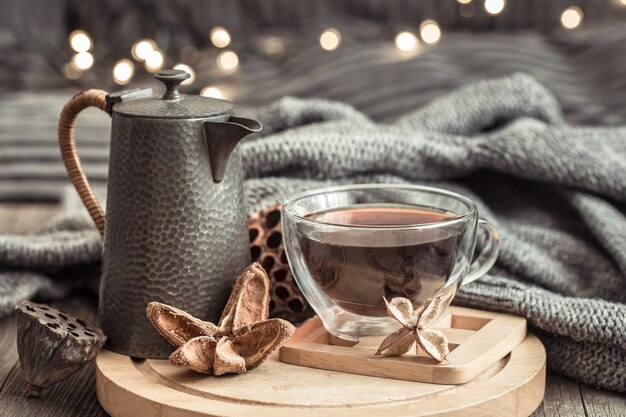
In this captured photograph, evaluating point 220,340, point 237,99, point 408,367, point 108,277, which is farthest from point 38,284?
point 237,99

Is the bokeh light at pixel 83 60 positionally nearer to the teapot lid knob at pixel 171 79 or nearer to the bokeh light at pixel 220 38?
the bokeh light at pixel 220 38

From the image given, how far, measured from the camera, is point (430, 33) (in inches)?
69.6

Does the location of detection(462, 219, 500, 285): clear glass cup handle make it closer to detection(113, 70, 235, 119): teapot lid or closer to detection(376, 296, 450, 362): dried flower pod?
detection(376, 296, 450, 362): dried flower pod

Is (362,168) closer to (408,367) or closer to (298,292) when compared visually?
(298,292)

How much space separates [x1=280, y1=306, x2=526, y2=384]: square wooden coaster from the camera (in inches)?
27.1

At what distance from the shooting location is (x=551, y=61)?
5.27 feet

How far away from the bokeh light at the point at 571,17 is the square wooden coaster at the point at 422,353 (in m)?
1.17

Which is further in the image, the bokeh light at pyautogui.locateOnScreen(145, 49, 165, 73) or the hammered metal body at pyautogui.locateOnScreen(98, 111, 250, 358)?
the bokeh light at pyautogui.locateOnScreen(145, 49, 165, 73)

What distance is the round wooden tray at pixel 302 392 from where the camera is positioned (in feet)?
2.12

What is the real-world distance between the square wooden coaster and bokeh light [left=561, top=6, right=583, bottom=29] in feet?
3.85

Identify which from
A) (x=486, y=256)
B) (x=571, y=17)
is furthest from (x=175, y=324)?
(x=571, y=17)

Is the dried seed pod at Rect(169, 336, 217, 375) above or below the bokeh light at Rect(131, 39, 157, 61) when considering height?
Result: below

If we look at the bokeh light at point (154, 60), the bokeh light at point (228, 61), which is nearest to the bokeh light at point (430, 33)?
the bokeh light at point (228, 61)

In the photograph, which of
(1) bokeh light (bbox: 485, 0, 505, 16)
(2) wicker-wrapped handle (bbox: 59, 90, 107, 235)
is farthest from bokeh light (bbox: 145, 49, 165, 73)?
(2) wicker-wrapped handle (bbox: 59, 90, 107, 235)
